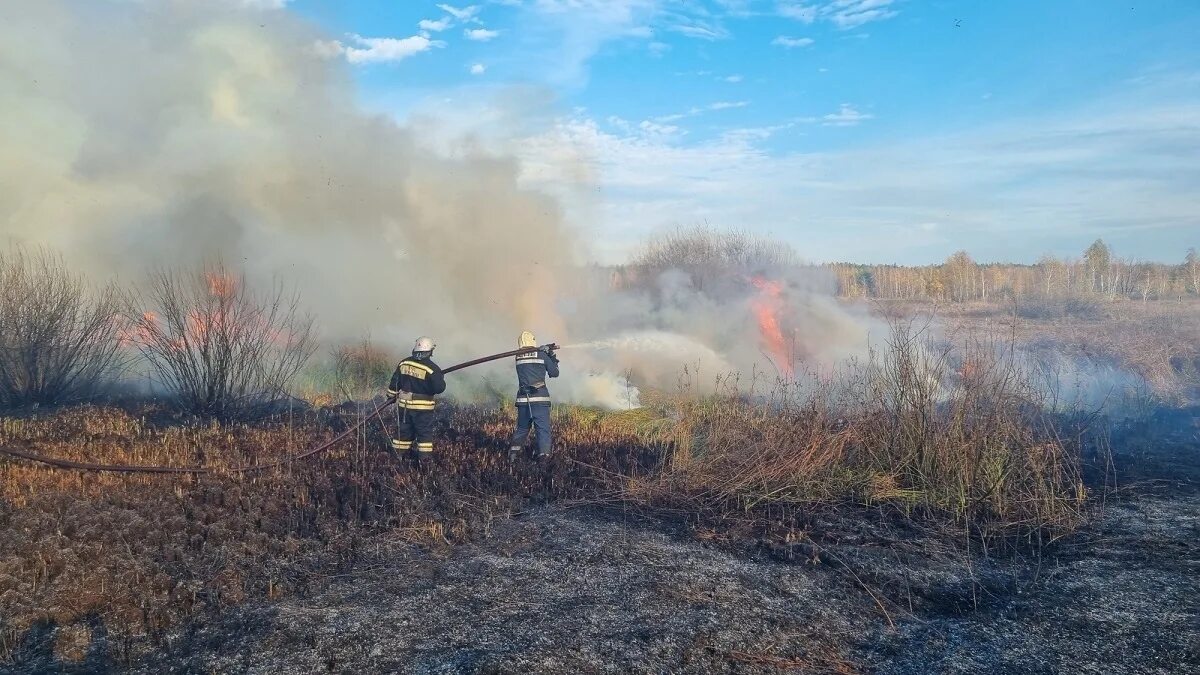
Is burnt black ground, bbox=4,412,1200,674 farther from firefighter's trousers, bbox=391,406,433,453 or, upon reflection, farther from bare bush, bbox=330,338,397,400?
bare bush, bbox=330,338,397,400

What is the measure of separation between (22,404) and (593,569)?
34.6 ft

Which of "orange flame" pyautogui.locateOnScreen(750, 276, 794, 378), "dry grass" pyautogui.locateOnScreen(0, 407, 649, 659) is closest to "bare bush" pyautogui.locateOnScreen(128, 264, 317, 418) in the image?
"dry grass" pyautogui.locateOnScreen(0, 407, 649, 659)

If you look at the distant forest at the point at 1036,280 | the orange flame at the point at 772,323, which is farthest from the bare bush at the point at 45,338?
the distant forest at the point at 1036,280

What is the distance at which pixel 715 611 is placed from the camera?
5.41 meters

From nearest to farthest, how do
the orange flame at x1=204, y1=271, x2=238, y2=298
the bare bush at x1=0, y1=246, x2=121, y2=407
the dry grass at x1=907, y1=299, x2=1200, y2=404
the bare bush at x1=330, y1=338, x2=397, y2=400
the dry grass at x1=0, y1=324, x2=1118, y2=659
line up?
the dry grass at x1=0, y1=324, x2=1118, y2=659 → the orange flame at x1=204, y1=271, x2=238, y2=298 → the bare bush at x1=0, y1=246, x2=121, y2=407 → the bare bush at x1=330, y1=338, x2=397, y2=400 → the dry grass at x1=907, y1=299, x2=1200, y2=404

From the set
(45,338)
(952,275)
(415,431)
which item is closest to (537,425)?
(415,431)

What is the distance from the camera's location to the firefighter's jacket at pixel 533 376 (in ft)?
33.4

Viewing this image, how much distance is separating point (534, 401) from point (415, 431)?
1.56 m

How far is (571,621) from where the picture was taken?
519 centimetres

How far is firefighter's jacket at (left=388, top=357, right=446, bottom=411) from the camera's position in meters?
9.60

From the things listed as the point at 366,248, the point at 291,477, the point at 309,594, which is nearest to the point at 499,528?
the point at 309,594

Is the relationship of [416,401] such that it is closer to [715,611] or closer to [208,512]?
[208,512]

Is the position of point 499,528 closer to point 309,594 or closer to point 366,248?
point 309,594

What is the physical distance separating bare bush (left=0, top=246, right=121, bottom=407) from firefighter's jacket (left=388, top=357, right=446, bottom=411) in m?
5.74
